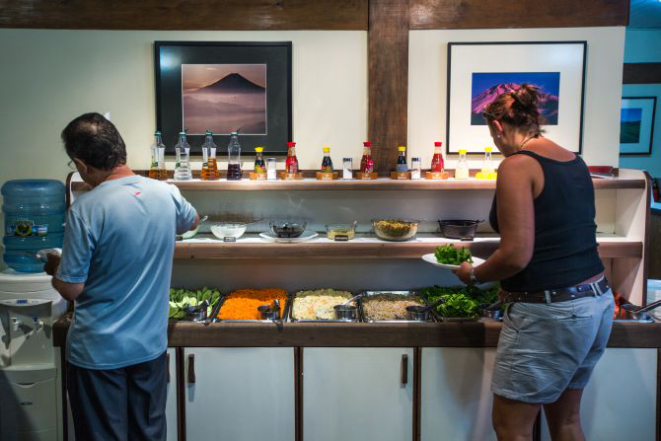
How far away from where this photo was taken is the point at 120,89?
10.9 feet

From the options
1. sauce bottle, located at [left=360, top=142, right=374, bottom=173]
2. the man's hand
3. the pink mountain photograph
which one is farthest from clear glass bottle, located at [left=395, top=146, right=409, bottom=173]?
the man's hand

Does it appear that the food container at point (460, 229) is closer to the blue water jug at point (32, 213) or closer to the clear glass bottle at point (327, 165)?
the clear glass bottle at point (327, 165)

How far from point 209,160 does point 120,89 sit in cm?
68

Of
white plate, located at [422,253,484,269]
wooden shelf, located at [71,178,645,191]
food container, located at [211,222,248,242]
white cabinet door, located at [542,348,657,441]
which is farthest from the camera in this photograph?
food container, located at [211,222,248,242]

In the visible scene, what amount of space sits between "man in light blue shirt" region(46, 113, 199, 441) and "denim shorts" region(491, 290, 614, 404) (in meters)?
1.31

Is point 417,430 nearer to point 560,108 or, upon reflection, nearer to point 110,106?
point 560,108

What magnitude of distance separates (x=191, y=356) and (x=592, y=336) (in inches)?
71.2

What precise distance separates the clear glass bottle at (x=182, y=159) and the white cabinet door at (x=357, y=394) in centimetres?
118

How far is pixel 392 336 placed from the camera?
2865 mm

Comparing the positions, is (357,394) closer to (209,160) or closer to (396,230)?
(396,230)

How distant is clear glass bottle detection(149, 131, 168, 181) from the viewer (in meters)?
3.20

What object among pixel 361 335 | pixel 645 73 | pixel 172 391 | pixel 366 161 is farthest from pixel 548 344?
pixel 645 73

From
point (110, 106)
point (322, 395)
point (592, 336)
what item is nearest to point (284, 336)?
point (322, 395)

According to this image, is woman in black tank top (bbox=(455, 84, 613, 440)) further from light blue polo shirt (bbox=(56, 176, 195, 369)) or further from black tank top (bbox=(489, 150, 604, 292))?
light blue polo shirt (bbox=(56, 176, 195, 369))
